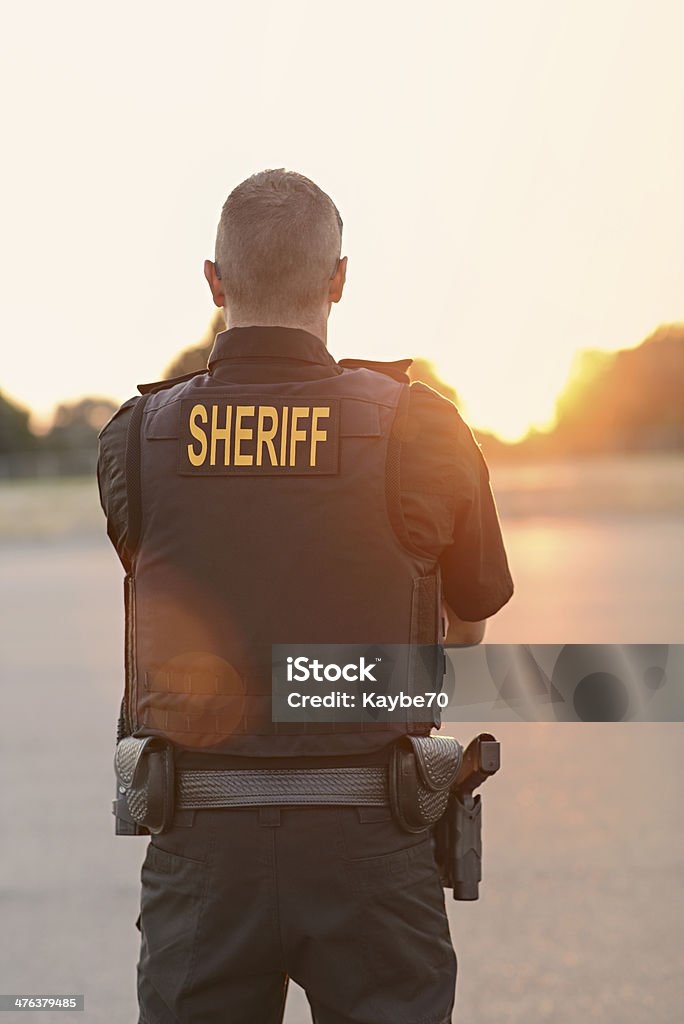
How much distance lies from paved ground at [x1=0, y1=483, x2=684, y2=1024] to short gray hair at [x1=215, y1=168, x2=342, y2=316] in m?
2.10

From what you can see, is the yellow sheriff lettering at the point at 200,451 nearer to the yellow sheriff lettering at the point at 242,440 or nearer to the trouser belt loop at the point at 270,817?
the yellow sheriff lettering at the point at 242,440

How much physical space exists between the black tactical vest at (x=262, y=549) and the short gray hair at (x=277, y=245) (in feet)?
0.49

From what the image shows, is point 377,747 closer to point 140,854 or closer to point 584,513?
point 140,854

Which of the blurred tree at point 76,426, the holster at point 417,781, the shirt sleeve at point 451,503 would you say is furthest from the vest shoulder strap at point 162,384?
the blurred tree at point 76,426

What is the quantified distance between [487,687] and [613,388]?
51285 millimetres

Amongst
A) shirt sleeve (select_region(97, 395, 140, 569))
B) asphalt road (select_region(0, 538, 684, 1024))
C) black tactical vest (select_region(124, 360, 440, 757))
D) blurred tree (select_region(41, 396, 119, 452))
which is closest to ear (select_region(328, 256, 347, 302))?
black tactical vest (select_region(124, 360, 440, 757))

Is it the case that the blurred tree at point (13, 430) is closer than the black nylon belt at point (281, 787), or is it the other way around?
the black nylon belt at point (281, 787)

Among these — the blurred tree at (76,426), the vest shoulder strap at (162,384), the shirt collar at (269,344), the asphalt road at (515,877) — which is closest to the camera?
the shirt collar at (269,344)

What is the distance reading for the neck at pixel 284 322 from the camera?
204 centimetres

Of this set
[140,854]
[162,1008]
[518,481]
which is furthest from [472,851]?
[518,481]

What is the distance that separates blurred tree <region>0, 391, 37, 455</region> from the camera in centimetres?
6412

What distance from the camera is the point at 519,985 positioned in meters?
3.38

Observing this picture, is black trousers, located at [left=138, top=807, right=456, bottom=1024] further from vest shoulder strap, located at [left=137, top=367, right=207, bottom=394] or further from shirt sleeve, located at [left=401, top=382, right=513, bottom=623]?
vest shoulder strap, located at [left=137, top=367, right=207, bottom=394]

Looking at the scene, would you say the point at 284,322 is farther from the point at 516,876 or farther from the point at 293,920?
the point at 516,876
